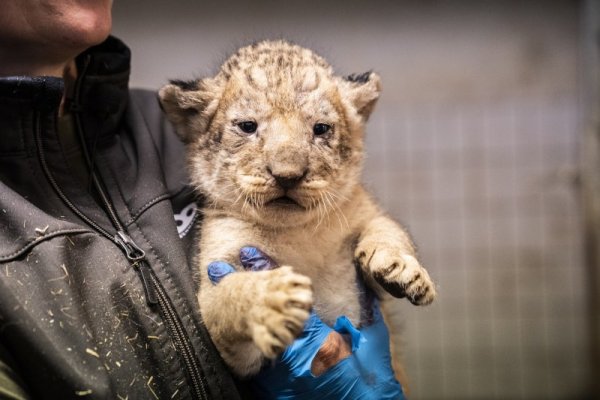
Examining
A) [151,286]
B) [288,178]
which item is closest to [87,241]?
[151,286]

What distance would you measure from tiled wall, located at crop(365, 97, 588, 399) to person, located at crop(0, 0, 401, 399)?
324 centimetres

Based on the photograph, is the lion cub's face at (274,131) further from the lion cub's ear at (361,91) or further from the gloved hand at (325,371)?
the gloved hand at (325,371)

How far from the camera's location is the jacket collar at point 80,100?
185 centimetres

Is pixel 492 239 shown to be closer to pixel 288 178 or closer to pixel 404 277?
pixel 404 277

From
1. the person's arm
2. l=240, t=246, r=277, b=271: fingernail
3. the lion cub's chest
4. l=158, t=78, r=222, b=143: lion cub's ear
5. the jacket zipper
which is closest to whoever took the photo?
the person's arm

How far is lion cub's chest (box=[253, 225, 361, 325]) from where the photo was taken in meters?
2.22

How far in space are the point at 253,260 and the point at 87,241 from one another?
533 mm

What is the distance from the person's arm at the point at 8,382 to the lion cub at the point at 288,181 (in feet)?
1.75

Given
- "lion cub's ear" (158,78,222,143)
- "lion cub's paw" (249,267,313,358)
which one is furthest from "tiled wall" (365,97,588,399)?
"lion cub's paw" (249,267,313,358)

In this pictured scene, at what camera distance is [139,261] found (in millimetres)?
1895

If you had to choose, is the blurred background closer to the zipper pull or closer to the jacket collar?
the jacket collar

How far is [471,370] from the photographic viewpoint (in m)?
5.26

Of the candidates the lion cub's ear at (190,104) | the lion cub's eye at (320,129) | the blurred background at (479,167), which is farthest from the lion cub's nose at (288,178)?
the blurred background at (479,167)

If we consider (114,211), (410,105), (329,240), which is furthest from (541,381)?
(114,211)
